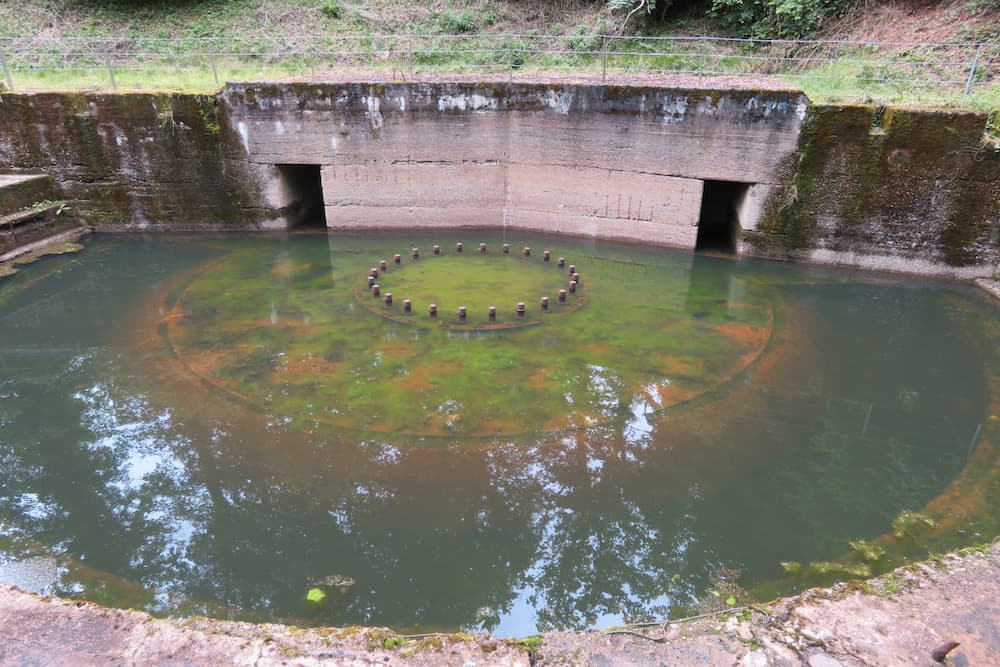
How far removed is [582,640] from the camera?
325cm

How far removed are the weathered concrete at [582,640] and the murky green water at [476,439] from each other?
0.96 metres

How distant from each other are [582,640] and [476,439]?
303 cm

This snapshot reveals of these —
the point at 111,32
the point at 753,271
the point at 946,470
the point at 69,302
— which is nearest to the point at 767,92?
the point at 753,271

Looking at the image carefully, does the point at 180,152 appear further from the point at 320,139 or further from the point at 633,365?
the point at 633,365

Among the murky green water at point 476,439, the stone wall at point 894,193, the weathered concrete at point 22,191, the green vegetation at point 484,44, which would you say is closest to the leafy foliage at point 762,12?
the green vegetation at point 484,44

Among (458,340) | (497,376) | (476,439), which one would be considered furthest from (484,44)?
(476,439)

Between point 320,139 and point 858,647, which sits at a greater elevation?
point 320,139

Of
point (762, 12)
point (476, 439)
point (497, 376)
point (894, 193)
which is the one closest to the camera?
point (476, 439)

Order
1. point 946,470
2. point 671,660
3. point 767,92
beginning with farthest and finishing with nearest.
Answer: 1. point 767,92
2. point 946,470
3. point 671,660

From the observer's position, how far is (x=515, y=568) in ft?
15.2

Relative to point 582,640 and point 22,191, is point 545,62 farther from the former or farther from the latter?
point 582,640

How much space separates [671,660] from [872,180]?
31.8ft

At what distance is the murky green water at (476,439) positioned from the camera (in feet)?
15.0

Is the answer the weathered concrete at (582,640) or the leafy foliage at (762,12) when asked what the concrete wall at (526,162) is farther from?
the weathered concrete at (582,640)
